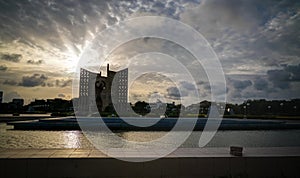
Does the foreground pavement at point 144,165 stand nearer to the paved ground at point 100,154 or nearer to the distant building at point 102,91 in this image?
the paved ground at point 100,154

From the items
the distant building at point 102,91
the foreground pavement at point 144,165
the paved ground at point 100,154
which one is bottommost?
the foreground pavement at point 144,165

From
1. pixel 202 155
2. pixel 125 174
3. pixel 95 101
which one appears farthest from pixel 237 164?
pixel 95 101

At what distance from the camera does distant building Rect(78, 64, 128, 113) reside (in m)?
43.8

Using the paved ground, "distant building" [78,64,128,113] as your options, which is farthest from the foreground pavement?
"distant building" [78,64,128,113]

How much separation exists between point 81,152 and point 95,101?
38.6 metres

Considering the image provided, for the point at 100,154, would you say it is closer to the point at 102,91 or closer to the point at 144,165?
the point at 144,165

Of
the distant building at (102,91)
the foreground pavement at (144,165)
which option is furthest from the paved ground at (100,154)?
the distant building at (102,91)

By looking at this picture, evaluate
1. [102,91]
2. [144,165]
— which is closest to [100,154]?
[144,165]

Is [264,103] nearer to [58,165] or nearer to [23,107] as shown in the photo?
[23,107]

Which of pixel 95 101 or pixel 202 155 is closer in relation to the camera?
pixel 202 155

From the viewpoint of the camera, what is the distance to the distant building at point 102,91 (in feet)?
144

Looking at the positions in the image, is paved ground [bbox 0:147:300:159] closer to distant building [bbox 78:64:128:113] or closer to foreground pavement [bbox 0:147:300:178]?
foreground pavement [bbox 0:147:300:178]

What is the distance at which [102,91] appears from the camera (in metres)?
45.1

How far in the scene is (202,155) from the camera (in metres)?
5.85
